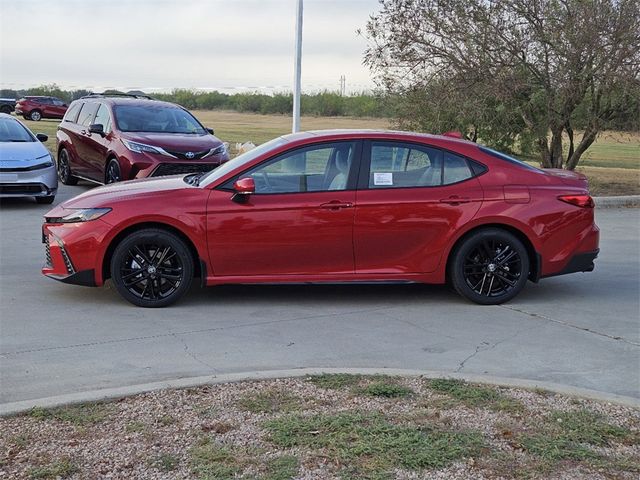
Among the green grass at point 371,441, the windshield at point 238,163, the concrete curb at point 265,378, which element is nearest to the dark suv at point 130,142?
the windshield at point 238,163

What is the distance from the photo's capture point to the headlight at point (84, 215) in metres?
7.55

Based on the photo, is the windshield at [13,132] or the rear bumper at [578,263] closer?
the rear bumper at [578,263]

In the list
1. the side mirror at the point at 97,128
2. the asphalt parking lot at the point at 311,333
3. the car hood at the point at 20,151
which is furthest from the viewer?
the side mirror at the point at 97,128

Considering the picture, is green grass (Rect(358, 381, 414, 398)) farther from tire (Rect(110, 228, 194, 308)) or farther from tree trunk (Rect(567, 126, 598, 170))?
tree trunk (Rect(567, 126, 598, 170))

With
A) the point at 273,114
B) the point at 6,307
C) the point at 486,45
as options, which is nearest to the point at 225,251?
the point at 6,307

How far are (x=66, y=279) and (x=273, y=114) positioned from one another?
5476 cm

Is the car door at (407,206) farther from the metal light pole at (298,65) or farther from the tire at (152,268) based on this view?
the metal light pole at (298,65)

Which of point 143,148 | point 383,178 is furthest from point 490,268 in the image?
point 143,148

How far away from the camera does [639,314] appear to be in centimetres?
782

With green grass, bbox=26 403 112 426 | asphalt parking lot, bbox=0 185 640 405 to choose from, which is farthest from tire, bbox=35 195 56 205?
green grass, bbox=26 403 112 426

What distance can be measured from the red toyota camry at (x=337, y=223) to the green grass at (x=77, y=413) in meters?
2.69

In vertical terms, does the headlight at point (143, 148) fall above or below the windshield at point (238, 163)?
below

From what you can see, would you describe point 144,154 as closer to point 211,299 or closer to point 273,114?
point 211,299

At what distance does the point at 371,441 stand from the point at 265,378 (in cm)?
121
